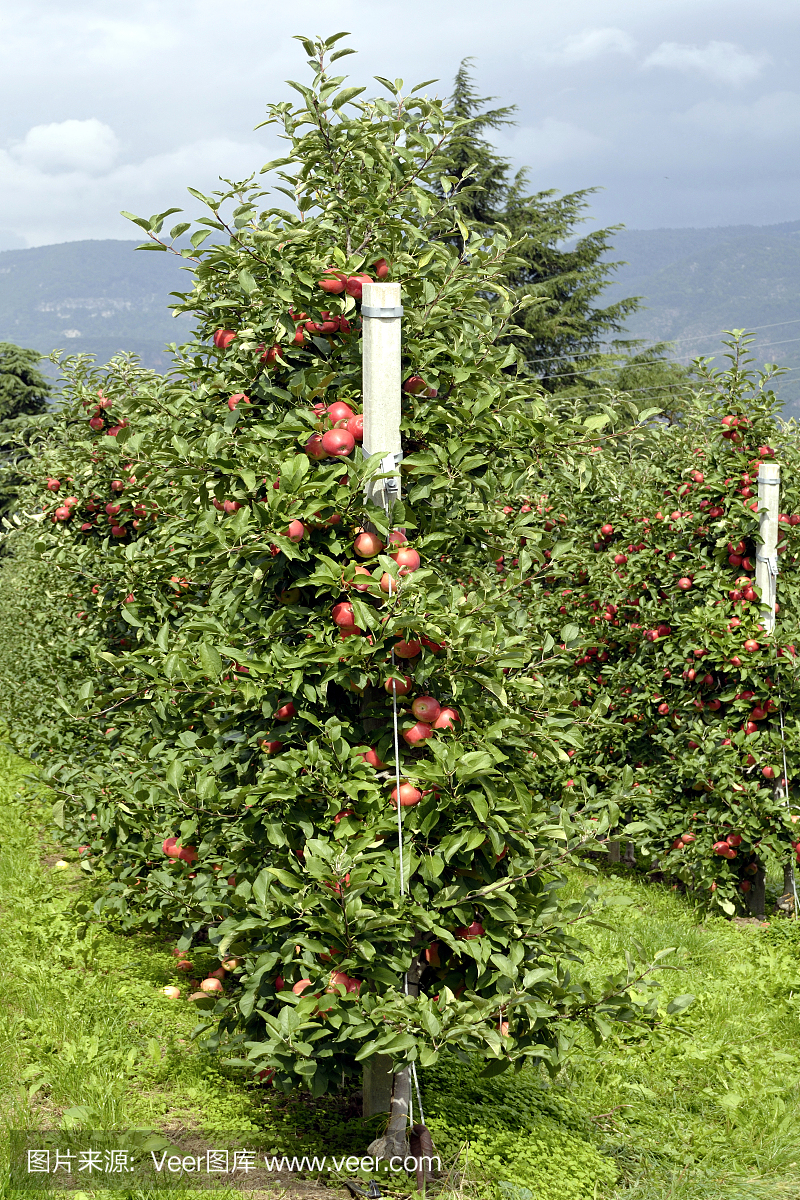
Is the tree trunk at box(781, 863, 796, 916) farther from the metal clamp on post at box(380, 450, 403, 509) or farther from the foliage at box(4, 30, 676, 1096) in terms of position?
the metal clamp on post at box(380, 450, 403, 509)

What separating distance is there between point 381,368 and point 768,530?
3570 mm

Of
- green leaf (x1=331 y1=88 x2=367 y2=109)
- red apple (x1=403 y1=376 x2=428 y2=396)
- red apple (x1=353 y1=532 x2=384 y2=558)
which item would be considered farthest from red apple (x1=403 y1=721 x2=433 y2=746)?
green leaf (x1=331 y1=88 x2=367 y2=109)

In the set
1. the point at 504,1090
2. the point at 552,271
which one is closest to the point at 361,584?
the point at 504,1090

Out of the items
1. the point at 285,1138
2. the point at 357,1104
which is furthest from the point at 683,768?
the point at 285,1138

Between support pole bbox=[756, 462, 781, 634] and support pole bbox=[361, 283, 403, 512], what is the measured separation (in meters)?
3.49

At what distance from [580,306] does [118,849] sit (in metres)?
22.8

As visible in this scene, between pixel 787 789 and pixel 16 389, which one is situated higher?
pixel 16 389

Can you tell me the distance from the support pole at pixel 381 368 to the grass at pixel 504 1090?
1752 mm

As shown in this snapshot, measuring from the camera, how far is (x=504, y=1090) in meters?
3.05

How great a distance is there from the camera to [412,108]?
105 inches

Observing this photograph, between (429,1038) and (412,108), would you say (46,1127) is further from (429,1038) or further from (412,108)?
(412,108)

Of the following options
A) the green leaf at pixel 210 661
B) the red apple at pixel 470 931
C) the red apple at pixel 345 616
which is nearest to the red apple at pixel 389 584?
the red apple at pixel 345 616

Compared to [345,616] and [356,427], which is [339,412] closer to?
[356,427]

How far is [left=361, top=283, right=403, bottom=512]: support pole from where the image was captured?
7.65 feet
